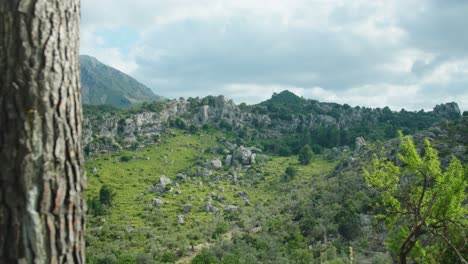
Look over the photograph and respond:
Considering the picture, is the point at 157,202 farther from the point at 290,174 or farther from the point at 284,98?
the point at 284,98

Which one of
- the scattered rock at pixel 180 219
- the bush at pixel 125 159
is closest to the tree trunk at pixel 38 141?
the scattered rock at pixel 180 219

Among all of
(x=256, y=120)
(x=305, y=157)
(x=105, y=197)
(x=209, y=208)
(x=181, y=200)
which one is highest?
(x=256, y=120)

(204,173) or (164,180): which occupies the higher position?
(204,173)

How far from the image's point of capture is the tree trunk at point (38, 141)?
267 cm

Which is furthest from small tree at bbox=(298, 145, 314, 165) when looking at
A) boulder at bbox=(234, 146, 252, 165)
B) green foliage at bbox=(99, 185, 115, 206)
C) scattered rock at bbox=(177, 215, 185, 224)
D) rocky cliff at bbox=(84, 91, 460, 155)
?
green foliage at bbox=(99, 185, 115, 206)

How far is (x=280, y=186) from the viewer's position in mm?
73562

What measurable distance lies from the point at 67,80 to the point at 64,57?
0.62 feet

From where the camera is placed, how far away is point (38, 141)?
276 cm

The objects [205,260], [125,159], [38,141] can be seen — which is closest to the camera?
[38,141]

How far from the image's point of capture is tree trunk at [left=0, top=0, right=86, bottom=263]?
8.77 feet

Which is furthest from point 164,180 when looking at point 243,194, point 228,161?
point 228,161

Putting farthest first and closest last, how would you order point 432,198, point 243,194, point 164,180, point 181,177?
point 181,177, point 164,180, point 243,194, point 432,198

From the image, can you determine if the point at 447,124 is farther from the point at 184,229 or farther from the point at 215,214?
the point at 184,229

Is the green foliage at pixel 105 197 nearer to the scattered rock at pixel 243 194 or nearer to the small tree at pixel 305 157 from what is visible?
the scattered rock at pixel 243 194
